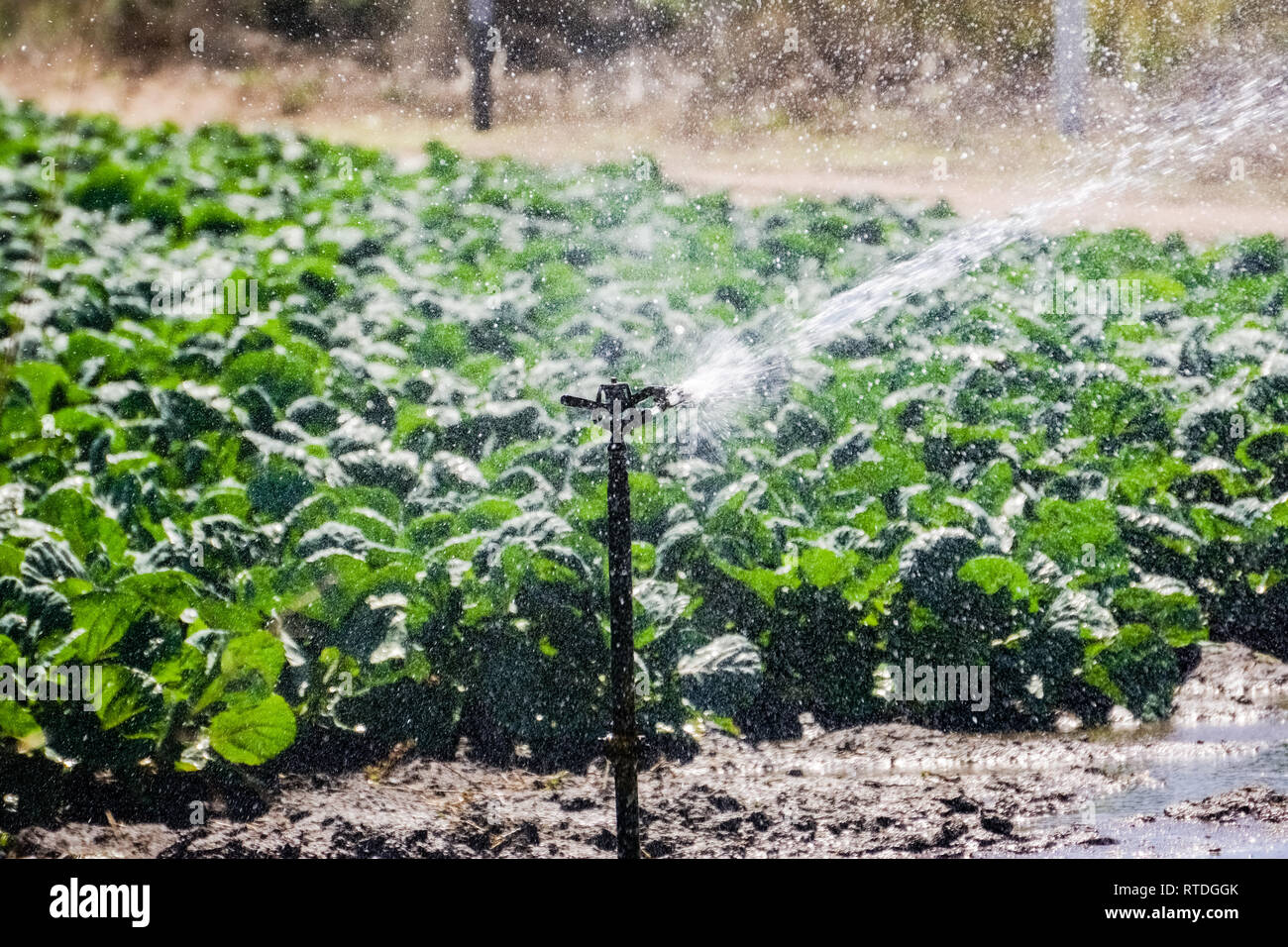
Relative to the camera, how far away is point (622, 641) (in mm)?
1930

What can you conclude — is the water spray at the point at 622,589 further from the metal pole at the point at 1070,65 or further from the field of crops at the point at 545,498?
the metal pole at the point at 1070,65

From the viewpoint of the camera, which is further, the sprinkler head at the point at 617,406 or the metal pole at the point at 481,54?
the metal pole at the point at 481,54

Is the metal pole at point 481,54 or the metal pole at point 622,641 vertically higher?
the metal pole at point 481,54

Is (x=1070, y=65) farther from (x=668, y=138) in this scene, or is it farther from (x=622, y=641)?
(x=622, y=641)

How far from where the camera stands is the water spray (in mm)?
1879

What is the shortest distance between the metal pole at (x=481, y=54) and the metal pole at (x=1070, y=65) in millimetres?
3146

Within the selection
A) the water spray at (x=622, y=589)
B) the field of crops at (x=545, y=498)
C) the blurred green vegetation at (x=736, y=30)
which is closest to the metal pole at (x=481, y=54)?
the blurred green vegetation at (x=736, y=30)

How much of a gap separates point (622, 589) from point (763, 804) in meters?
0.59

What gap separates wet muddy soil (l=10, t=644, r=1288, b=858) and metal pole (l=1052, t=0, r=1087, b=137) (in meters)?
4.71

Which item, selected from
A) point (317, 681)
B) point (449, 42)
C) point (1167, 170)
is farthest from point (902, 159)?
point (317, 681)

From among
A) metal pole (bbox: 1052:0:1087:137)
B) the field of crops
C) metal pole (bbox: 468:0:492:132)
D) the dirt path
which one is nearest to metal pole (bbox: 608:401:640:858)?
the field of crops

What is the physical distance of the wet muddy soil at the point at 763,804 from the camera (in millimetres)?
2084

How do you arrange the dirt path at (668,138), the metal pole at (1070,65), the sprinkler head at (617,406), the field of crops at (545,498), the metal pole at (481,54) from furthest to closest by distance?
the metal pole at (1070,65) → the metal pole at (481,54) → the dirt path at (668,138) → the field of crops at (545,498) → the sprinkler head at (617,406)

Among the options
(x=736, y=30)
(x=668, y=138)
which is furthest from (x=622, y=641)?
(x=736, y=30)
